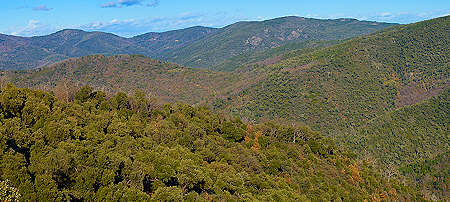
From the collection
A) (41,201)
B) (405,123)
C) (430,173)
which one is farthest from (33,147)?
(405,123)

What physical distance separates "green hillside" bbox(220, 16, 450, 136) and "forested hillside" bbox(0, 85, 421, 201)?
3062 inches

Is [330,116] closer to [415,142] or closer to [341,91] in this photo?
[341,91]

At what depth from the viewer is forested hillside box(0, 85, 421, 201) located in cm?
2134

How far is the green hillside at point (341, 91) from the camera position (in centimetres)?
15038

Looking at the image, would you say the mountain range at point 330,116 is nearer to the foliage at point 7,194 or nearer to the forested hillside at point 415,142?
the forested hillside at point 415,142

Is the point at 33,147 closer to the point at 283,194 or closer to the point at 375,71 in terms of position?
the point at 283,194

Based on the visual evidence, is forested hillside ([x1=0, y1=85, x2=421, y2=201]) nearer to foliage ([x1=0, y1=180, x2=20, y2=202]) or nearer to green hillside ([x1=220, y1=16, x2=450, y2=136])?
foliage ([x1=0, y1=180, x2=20, y2=202])

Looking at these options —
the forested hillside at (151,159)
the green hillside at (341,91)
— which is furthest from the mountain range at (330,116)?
the green hillside at (341,91)

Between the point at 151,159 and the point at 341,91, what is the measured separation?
154517 mm

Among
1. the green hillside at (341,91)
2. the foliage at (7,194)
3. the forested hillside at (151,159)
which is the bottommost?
the green hillside at (341,91)

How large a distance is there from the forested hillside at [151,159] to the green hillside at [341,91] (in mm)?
77786

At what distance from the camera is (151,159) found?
29.8 meters

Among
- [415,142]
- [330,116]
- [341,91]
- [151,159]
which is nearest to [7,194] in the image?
[151,159]

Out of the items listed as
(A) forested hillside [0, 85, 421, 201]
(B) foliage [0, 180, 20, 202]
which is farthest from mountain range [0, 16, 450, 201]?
(B) foliage [0, 180, 20, 202]
